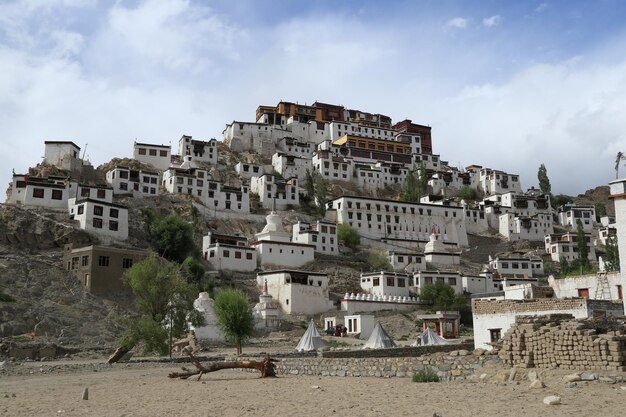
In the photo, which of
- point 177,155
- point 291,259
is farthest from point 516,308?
point 177,155

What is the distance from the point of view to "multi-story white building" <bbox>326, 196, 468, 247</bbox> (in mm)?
86562

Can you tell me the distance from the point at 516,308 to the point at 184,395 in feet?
52.4

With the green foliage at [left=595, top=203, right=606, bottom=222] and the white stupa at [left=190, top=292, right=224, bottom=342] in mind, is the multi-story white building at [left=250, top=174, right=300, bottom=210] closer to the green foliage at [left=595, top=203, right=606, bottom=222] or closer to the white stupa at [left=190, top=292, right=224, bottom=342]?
the white stupa at [left=190, top=292, right=224, bottom=342]

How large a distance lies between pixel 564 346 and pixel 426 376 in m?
4.11

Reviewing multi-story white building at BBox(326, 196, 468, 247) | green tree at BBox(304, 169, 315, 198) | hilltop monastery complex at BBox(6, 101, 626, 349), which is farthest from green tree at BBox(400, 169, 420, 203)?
green tree at BBox(304, 169, 315, 198)

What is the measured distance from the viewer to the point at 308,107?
120m

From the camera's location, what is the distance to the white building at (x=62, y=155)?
77.8 meters

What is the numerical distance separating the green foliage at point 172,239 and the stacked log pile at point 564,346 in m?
48.5

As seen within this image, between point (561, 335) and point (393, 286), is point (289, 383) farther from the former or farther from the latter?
point (393, 286)

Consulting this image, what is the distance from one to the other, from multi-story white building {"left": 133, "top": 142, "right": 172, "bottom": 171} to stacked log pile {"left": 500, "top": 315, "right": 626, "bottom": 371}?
76010 millimetres

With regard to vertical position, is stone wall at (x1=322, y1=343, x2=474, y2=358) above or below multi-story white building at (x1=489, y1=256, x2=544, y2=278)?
below

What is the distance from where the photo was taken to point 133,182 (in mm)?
75875

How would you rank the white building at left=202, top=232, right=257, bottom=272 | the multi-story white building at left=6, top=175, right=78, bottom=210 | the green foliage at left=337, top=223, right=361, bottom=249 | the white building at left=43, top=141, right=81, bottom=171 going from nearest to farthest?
the multi-story white building at left=6, top=175, right=78, bottom=210
the white building at left=202, top=232, right=257, bottom=272
the white building at left=43, top=141, right=81, bottom=171
the green foliage at left=337, top=223, right=361, bottom=249

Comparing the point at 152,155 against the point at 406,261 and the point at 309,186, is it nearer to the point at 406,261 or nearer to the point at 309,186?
the point at 309,186
